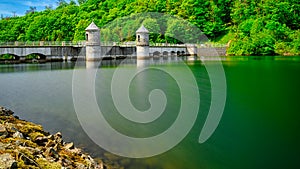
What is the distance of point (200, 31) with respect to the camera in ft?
257

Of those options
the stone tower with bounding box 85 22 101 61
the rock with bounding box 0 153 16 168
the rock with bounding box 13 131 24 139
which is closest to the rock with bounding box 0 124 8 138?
the rock with bounding box 13 131 24 139

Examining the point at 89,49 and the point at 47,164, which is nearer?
the point at 47,164

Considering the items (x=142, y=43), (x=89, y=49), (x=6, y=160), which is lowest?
(x=6, y=160)

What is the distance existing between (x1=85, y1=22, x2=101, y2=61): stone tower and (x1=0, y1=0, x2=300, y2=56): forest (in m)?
25.0

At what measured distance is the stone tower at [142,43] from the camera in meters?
53.0

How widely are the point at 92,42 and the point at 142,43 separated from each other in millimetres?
10004

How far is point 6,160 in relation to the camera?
18.9ft

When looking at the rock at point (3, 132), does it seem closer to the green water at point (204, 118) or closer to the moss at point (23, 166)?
the moss at point (23, 166)

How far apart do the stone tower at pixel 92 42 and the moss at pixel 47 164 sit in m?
41.3

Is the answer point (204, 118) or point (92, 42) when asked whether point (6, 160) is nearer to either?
point (204, 118)

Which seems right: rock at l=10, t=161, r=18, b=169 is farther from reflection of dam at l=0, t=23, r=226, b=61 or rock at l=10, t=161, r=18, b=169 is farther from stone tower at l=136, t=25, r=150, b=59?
stone tower at l=136, t=25, r=150, b=59

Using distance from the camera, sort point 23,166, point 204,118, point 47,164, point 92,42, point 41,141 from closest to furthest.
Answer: point 23,166 < point 47,164 < point 41,141 < point 204,118 < point 92,42

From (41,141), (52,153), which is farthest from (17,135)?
(52,153)

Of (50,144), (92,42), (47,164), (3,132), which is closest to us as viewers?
(47,164)
